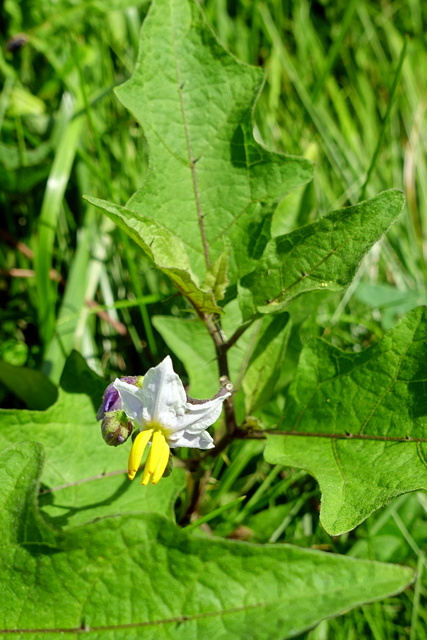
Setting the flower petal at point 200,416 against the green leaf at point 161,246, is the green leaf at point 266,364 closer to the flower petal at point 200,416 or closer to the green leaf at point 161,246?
the green leaf at point 161,246

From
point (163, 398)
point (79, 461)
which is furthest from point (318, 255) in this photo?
point (79, 461)

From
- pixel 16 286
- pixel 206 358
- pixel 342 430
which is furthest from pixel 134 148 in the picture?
pixel 342 430

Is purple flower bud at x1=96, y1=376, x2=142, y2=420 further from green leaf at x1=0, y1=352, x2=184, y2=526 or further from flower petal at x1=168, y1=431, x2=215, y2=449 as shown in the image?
green leaf at x1=0, y1=352, x2=184, y2=526

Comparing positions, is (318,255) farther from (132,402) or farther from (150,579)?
(150,579)

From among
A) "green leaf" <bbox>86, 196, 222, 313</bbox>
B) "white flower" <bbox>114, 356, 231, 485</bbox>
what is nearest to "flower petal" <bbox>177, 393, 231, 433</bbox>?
"white flower" <bbox>114, 356, 231, 485</bbox>

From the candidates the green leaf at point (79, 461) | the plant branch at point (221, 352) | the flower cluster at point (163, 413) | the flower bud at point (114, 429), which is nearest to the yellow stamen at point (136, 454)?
the flower cluster at point (163, 413)

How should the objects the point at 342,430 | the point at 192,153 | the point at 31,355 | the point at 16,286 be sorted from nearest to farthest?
the point at 342,430 → the point at 192,153 → the point at 31,355 → the point at 16,286

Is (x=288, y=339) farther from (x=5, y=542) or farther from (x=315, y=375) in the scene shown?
(x=5, y=542)
